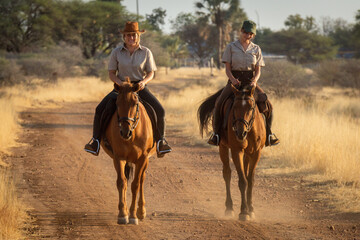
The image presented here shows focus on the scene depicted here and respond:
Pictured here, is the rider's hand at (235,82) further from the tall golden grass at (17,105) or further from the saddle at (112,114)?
the tall golden grass at (17,105)

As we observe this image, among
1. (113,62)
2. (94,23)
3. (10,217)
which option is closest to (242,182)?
(113,62)

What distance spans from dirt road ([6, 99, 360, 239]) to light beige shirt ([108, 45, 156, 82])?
194 centimetres

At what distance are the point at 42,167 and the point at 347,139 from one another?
6543 mm

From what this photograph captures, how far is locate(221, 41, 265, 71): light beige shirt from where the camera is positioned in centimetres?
725

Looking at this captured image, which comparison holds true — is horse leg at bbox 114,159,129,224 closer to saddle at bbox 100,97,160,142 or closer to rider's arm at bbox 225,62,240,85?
saddle at bbox 100,97,160,142

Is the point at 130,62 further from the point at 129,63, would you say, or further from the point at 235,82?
the point at 235,82

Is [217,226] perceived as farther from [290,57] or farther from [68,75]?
[290,57]

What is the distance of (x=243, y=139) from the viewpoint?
6539mm

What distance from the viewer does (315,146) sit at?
417 inches

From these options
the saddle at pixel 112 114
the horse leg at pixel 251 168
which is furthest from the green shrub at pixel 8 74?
the horse leg at pixel 251 168

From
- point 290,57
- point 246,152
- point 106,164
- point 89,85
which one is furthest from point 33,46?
point 246,152

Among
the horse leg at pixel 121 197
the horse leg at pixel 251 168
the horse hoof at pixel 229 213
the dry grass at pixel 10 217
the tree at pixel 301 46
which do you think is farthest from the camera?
the tree at pixel 301 46

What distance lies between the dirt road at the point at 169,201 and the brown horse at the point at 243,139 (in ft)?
1.05

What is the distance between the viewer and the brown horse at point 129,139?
609 cm
